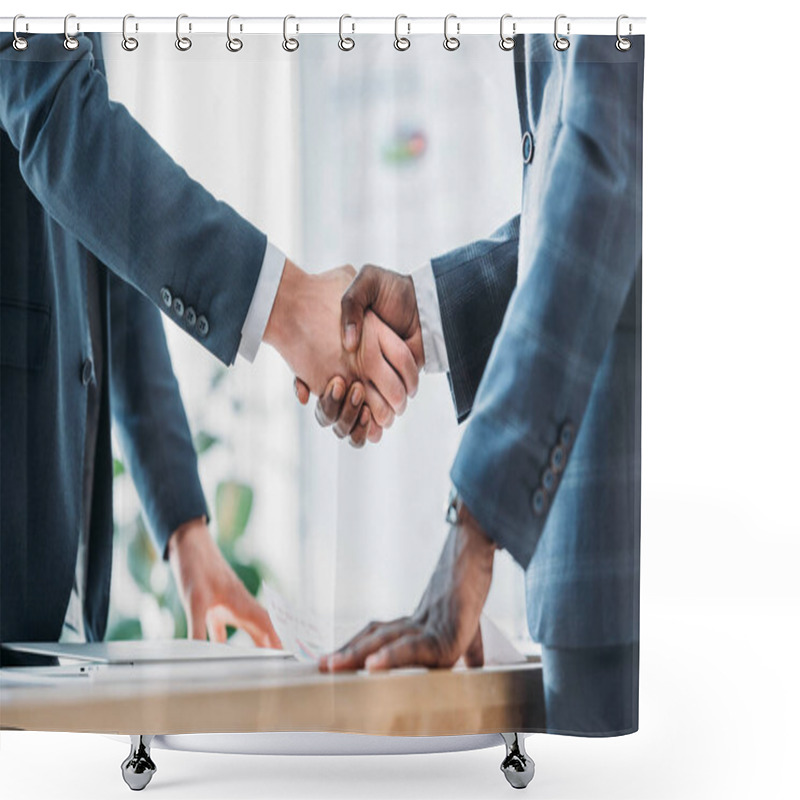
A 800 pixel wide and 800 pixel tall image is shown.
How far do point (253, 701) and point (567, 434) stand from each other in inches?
27.1

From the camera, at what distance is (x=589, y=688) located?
1945 millimetres

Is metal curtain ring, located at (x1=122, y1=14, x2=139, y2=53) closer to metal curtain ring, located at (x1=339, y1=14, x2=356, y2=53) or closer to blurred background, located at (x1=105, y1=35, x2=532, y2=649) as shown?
blurred background, located at (x1=105, y1=35, x2=532, y2=649)

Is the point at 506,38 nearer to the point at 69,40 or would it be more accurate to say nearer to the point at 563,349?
the point at 563,349

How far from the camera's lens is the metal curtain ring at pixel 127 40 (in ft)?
6.30

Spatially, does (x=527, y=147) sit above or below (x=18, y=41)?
below

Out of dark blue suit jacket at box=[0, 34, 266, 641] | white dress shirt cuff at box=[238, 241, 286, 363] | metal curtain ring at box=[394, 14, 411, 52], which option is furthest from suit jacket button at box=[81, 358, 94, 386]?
metal curtain ring at box=[394, 14, 411, 52]

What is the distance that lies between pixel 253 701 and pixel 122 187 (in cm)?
88

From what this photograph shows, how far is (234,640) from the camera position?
77.4 inches

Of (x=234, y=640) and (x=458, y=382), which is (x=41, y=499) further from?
(x=458, y=382)

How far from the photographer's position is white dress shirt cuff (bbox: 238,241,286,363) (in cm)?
194

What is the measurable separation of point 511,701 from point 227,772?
22.9 inches

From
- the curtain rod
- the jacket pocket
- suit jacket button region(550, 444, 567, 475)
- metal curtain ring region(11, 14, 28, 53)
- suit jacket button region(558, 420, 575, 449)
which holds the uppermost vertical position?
the curtain rod

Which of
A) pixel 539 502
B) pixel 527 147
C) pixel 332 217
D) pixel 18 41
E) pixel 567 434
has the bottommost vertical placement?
pixel 539 502

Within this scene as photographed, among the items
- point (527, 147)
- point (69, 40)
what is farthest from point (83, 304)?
point (527, 147)
